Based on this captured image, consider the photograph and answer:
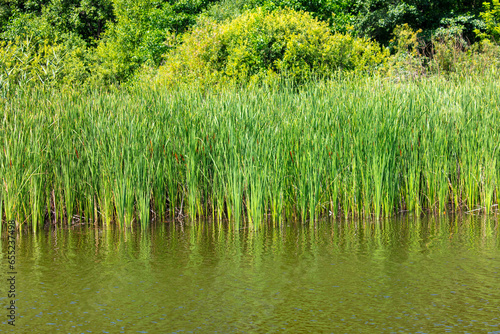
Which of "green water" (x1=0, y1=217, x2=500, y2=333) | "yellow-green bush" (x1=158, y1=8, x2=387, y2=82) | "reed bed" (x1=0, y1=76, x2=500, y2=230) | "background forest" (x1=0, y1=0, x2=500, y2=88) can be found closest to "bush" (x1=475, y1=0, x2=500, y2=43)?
"background forest" (x1=0, y1=0, x2=500, y2=88)

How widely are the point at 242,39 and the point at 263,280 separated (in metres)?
9.56

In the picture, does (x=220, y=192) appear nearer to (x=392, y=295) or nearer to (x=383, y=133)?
(x=383, y=133)

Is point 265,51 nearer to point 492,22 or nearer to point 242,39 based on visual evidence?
point 242,39

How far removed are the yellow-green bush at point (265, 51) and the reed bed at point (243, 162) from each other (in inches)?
218

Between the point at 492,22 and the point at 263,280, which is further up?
the point at 492,22

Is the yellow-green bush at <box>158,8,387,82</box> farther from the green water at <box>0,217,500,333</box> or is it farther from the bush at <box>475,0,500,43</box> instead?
the bush at <box>475,0,500,43</box>

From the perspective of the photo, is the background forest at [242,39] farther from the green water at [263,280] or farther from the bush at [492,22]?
the green water at [263,280]

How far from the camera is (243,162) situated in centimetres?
553

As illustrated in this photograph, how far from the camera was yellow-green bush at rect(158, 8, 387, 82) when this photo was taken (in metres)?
11.9

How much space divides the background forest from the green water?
14.1ft

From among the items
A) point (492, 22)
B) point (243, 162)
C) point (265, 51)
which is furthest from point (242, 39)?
point (492, 22)

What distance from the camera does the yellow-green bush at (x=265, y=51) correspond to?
11.9m

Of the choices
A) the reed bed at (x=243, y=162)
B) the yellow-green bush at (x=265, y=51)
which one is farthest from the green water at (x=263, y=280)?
the yellow-green bush at (x=265, y=51)

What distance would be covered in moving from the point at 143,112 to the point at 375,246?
Result: 336cm
